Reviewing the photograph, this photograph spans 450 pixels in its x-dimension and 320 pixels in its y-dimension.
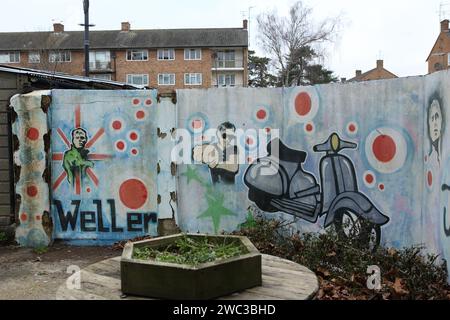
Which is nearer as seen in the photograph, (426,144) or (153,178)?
(426,144)

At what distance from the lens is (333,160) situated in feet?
17.9

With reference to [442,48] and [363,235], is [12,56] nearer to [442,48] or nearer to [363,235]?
[442,48]

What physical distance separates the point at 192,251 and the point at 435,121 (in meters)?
3.12

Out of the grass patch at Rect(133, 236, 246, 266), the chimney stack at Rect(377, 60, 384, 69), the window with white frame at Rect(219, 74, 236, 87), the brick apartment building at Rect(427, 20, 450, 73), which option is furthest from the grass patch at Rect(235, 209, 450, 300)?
the chimney stack at Rect(377, 60, 384, 69)

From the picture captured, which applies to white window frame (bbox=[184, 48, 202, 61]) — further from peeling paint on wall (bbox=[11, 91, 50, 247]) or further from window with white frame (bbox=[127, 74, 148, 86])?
peeling paint on wall (bbox=[11, 91, 50, 247])

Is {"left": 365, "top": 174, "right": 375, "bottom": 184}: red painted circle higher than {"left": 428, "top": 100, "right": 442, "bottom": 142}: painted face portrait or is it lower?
lower

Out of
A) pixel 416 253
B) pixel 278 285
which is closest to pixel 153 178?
pixel 416 253

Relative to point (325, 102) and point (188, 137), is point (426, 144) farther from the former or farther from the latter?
point (188, 137)

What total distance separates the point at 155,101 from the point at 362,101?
2.72 meters

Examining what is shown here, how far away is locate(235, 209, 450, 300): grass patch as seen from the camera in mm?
3848

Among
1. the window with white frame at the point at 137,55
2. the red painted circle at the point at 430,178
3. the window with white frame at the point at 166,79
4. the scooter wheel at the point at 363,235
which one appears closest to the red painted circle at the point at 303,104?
the scooter wheel at the point at 363,235

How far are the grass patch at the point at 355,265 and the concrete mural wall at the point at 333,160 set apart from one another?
9.2 inches

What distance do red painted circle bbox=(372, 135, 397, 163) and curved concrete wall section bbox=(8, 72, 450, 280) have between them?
1 centimetres

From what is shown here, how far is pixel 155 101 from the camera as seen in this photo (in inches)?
241
